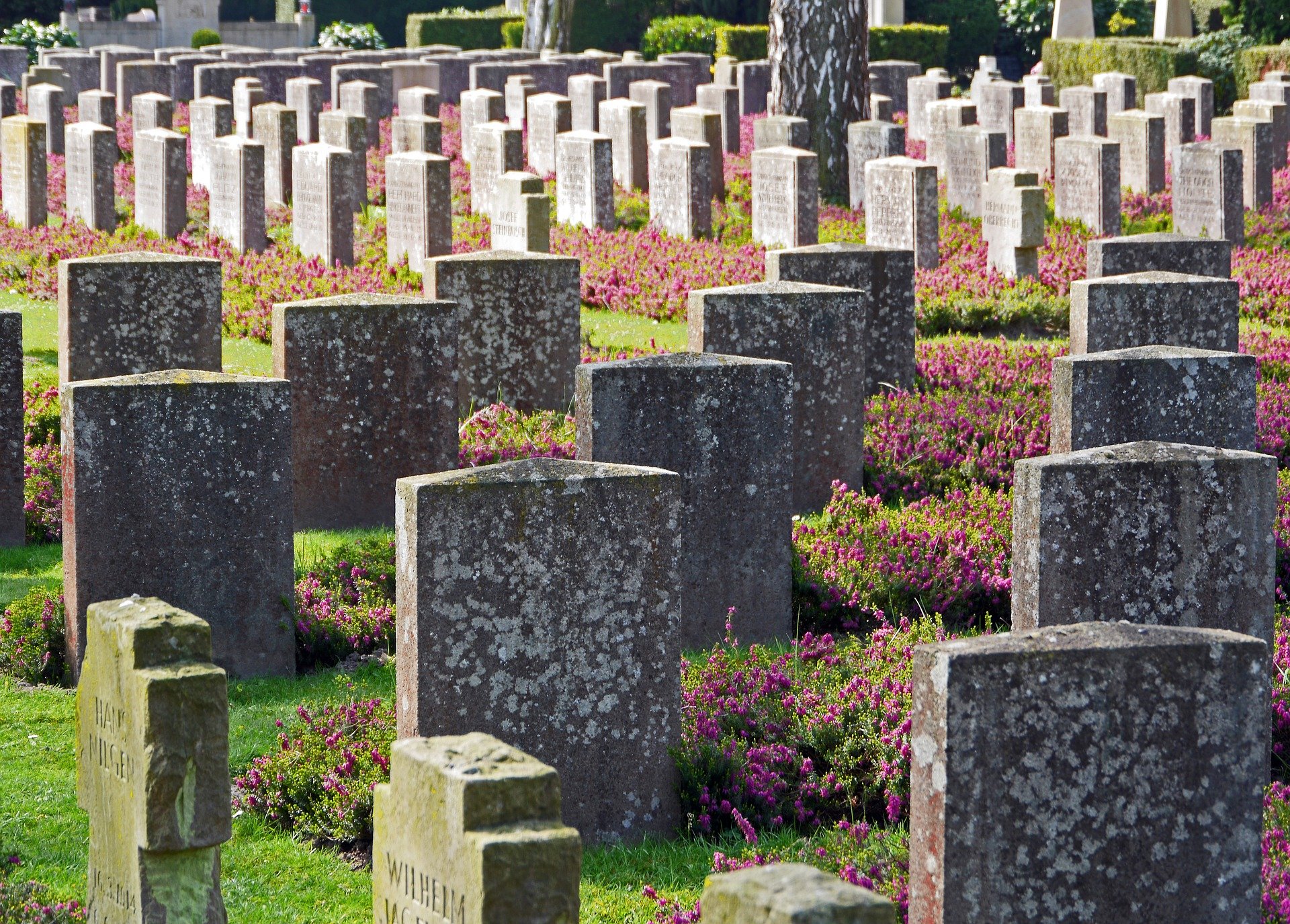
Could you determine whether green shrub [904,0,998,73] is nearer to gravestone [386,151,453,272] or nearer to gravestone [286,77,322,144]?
gravestone [286,77,322,144]

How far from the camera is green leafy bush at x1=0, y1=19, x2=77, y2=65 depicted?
39.4 m

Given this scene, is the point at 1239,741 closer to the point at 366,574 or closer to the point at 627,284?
the point at 366,574

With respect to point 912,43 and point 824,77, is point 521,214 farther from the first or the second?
point 912,43

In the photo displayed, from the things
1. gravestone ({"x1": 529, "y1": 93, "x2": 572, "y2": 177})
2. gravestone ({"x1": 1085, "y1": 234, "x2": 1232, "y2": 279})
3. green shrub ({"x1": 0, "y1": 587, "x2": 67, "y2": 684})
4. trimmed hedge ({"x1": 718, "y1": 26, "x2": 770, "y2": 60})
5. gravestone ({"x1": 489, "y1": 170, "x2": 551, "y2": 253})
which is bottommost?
green shrub ({"x1": 0, "y1": 587, "x2": 67, "y2": 684})

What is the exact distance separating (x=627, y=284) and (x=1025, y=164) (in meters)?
9.16

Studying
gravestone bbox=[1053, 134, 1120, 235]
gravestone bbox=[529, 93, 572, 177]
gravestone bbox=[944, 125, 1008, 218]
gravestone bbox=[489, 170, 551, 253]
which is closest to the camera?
gravestone bbox=[489, 170, 551, 253]

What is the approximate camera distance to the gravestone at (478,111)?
2664 cm

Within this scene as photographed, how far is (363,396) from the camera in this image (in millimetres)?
9602

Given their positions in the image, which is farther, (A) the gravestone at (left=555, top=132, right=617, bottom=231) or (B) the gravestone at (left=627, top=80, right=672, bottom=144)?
(B) the gravestone at (left=627, top=80, right=672, bottom=144)

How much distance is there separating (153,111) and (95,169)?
5.18 m

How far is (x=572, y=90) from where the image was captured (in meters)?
30.1

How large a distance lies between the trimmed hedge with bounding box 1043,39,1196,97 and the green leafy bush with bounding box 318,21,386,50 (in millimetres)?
15654

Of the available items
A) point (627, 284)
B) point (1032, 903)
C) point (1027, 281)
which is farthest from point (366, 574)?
point (1027, 281)

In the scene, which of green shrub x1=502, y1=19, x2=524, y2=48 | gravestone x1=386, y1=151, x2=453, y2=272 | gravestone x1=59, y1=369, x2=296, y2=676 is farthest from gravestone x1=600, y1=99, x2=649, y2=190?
green shrub x1=502, y1=19, x2=524, y2=48
